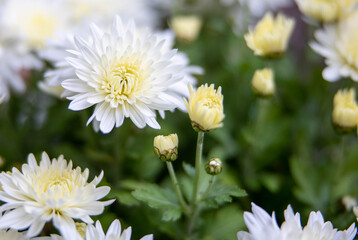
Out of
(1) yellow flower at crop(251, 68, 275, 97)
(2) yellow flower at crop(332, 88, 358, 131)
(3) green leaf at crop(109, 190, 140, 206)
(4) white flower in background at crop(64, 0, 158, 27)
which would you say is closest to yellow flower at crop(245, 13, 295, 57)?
(1) yellow flower at crop(251, 68, 275, 97)

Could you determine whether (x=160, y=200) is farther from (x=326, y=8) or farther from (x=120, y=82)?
(x=326, y=8)

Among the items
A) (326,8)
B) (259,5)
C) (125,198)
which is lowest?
(125,198)

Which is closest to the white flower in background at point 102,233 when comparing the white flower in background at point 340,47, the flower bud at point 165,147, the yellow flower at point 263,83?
the flower bud at point 165,147

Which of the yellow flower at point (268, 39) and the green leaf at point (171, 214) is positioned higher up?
the yellow flower at point (268, 39)

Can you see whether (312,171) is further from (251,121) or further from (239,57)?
(239,57)

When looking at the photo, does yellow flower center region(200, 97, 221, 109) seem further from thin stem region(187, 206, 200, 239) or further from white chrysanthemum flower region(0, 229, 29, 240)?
white chrysanthemum flower region(0, 229, 29, 240)

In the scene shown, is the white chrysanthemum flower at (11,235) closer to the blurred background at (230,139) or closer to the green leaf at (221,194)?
the blurred background at (230,139)

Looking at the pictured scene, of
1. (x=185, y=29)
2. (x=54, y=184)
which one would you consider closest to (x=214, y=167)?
(x=54, y=184)
